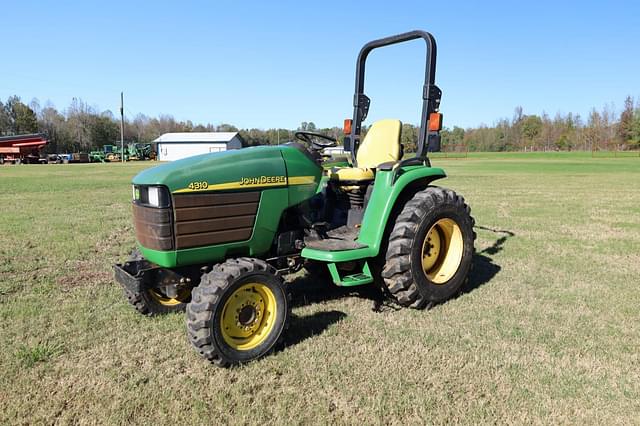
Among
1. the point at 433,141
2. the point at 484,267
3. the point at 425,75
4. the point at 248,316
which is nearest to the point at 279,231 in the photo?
the point at 248,316

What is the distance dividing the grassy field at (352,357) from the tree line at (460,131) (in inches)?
2024

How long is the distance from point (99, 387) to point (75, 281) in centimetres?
267

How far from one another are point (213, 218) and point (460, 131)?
10062 centimetres

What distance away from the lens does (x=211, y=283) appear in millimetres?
3320

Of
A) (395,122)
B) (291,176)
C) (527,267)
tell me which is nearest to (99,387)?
(291,176)

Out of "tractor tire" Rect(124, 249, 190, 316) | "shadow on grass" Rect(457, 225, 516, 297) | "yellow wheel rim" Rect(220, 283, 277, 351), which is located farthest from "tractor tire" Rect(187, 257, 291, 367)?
"shadow on grass" Rect(457, 225, 516, 297)

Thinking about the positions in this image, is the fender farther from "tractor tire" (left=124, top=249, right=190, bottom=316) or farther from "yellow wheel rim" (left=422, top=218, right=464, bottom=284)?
"tractor tire" (left=124, top=249, right=190, bottom=316)

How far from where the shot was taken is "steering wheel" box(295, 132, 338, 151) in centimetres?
458

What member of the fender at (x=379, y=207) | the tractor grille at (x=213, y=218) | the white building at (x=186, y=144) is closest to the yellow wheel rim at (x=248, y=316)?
the tractor grille at (x=213, y=218)

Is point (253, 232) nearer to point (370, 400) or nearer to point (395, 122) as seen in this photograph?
point (370, 400)

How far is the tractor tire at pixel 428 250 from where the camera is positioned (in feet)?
14.0

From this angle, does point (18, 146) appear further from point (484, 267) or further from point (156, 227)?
point (156, 227)

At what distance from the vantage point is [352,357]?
351 centimetres

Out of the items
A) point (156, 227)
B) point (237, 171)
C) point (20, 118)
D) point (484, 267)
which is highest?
point (20, 118)
